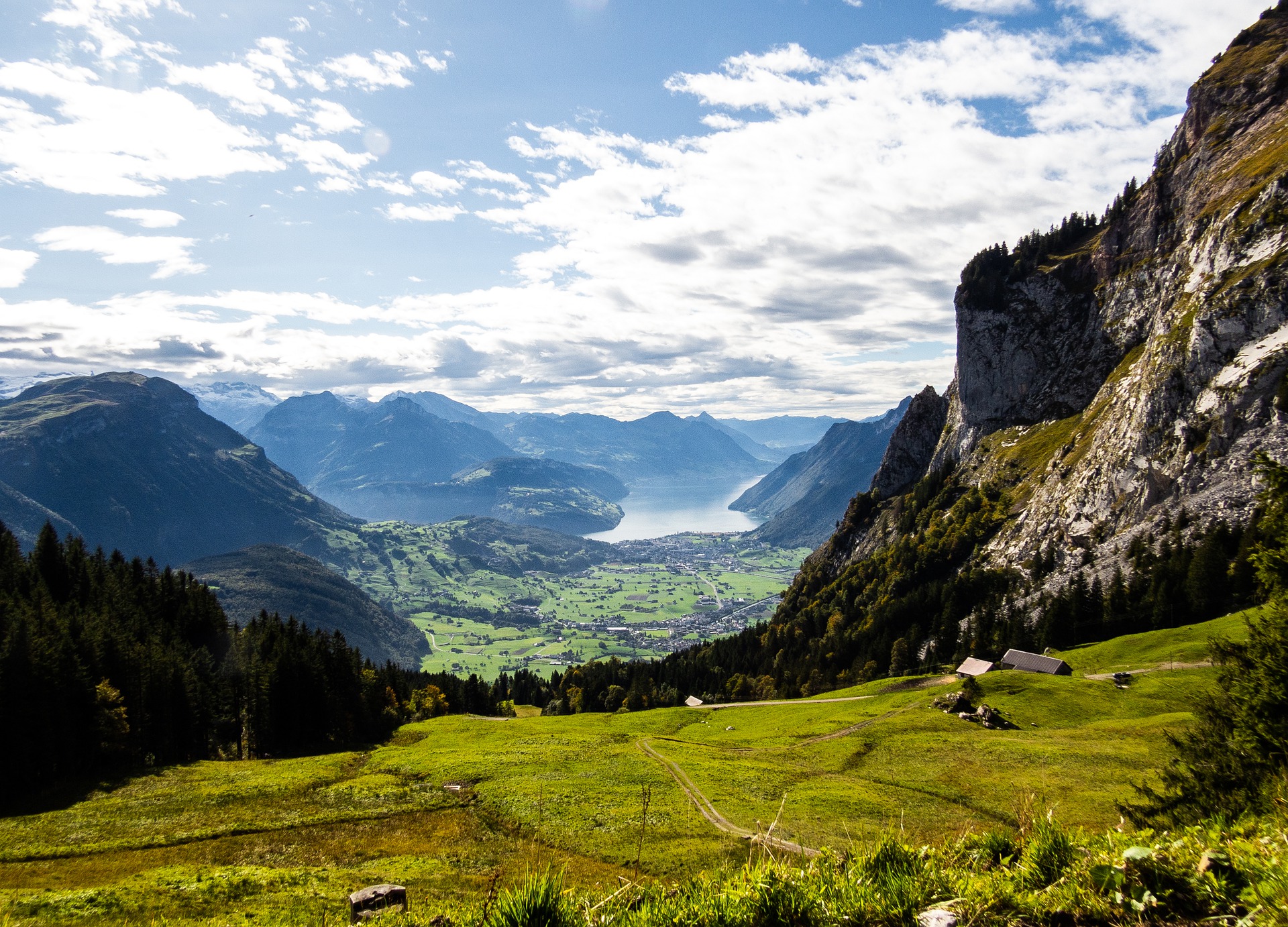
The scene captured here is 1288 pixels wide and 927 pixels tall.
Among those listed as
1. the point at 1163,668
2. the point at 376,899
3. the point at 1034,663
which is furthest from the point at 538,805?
the point at 1163,668

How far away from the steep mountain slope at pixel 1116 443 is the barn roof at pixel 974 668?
2233 centimetres

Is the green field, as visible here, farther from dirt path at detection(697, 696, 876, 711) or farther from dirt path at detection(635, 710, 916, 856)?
dirt path at detection(697, 696, 876, 711)

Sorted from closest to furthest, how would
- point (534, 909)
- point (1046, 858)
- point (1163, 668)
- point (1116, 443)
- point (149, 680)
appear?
point (534, 909)
point (1046, 858)
point (149, 680)
point (1163, 668)
point (1116, 443)

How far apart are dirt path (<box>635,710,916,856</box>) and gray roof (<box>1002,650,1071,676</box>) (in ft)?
62.7

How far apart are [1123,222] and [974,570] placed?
372 ft

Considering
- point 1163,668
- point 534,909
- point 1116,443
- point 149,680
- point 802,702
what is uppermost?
point 1116,443

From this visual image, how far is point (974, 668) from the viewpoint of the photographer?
77875mm

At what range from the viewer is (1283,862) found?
5.74 meters

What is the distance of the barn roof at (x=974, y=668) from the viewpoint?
Result: 76.4m

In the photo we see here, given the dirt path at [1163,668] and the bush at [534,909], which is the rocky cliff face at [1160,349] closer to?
the dirt path at [1163,668]

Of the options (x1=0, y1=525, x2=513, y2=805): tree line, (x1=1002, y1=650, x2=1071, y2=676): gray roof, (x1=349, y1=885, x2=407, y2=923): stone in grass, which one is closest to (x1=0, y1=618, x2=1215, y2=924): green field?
(x1=349, y1=885, x2=407, y2=923): stone in grass

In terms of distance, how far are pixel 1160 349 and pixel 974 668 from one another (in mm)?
87147

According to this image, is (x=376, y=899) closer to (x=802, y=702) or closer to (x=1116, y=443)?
(x=802, y=702)

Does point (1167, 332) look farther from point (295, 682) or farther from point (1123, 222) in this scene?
point (295, 682)
